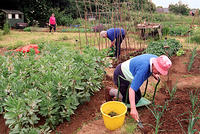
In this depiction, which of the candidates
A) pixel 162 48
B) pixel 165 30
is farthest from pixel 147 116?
pixel 165 30

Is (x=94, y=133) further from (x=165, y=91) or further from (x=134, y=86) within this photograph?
(x=165, y=91)

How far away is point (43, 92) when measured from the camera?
2234 mm

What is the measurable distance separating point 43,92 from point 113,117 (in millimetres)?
979

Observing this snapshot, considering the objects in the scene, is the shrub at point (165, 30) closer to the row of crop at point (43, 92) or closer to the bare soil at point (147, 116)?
the bare soil at point (147, 116)

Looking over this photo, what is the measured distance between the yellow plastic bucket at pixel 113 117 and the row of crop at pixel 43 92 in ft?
1.31

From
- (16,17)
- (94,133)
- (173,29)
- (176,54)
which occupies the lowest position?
(94,133)

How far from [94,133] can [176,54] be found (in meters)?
4.41

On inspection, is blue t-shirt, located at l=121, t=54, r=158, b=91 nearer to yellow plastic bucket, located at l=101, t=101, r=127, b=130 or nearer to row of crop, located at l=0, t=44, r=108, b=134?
yellow plastic bucket, located at l=101, t=101, r=127, b=130

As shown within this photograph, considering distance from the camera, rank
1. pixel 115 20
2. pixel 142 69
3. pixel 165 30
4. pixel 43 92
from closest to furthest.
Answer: pixel 142 69
pixel 43 92
pixel 115 20
pixel 165 30

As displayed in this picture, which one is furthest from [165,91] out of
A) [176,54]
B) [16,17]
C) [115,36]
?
[16,17]

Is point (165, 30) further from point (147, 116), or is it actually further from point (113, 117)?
point (113, 117)

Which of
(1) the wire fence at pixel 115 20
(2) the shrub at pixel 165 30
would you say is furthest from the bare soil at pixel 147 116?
(2) the shrub at pixel 165 30

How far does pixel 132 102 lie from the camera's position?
2111 mm

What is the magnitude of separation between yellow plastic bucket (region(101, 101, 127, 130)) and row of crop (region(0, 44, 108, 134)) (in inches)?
15.7
